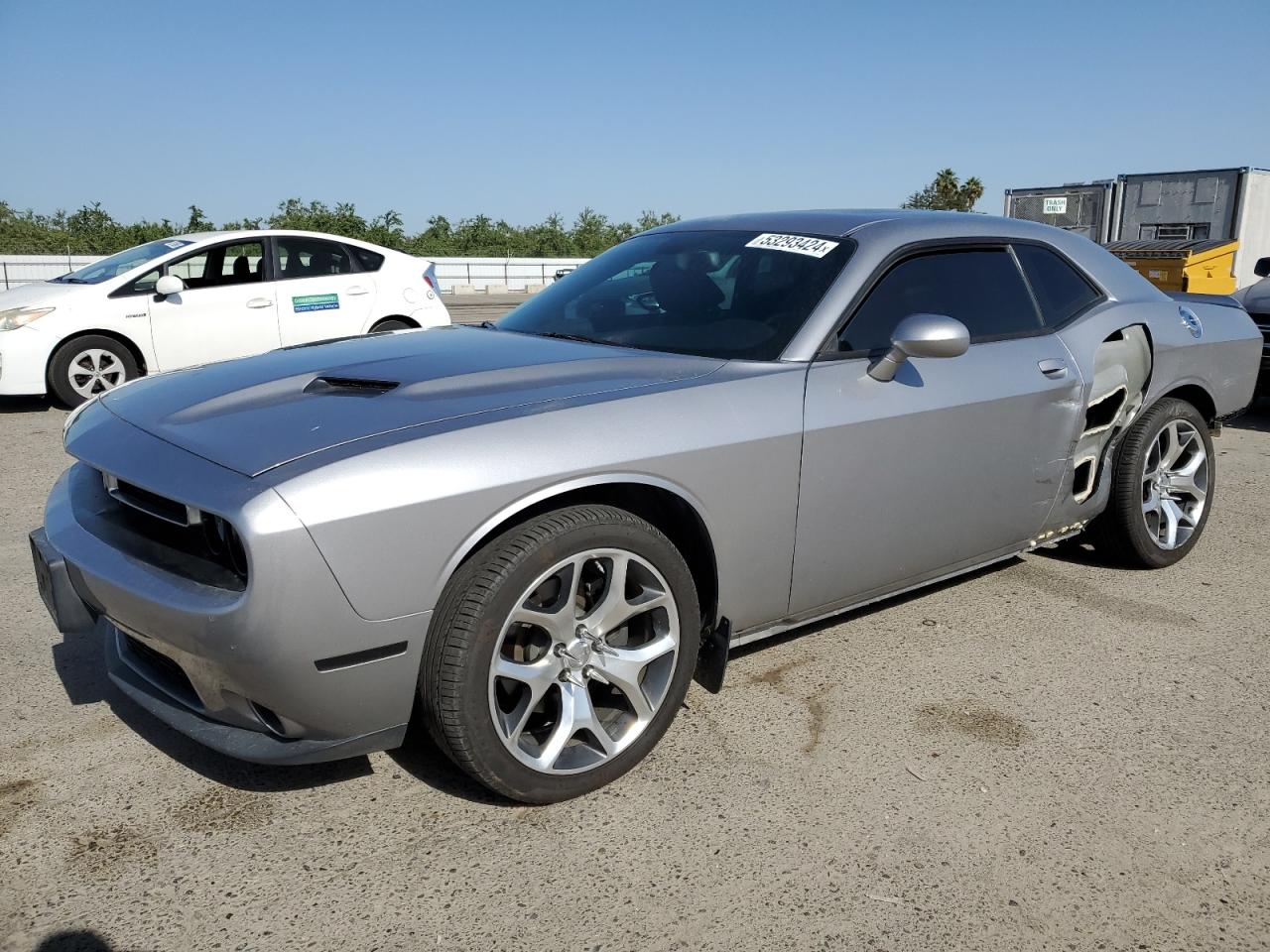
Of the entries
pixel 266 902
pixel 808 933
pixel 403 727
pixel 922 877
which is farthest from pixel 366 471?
pixel 922 877

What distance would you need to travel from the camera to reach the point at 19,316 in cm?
793

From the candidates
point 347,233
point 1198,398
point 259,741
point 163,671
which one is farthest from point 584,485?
point 347,233

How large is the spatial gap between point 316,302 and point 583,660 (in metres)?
7.05

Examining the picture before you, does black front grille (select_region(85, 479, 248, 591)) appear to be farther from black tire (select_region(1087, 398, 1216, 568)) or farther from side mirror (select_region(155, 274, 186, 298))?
side mirror (select_region(155, 274, 186, 298))

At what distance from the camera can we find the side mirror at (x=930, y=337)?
297 centimetres

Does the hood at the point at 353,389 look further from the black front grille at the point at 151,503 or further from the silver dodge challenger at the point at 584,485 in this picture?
the black front grille at the point at 151,503

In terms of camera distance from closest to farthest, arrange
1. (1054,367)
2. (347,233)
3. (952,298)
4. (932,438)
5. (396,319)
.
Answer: (932,438), (952,298), (1054,367), (396,319), (347,233)

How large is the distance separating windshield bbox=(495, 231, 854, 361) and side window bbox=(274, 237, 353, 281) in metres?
5.52

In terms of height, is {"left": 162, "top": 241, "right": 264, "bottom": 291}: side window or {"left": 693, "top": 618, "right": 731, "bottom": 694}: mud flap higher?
{"left": 162, "top": 241, "right": 264, "bottom": 291}: side window

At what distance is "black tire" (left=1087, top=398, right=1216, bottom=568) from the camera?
13.9ft

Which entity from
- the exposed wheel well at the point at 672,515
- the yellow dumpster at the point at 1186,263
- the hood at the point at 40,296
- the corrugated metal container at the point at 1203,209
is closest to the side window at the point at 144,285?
the hood at the point at 40,296

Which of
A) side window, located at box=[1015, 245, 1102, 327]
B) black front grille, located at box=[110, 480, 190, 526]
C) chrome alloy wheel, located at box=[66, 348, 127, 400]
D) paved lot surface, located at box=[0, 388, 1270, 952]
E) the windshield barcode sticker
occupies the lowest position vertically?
paved lot surface, located at box=[0, 388, 1270, 952]

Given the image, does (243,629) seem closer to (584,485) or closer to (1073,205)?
(584,485)

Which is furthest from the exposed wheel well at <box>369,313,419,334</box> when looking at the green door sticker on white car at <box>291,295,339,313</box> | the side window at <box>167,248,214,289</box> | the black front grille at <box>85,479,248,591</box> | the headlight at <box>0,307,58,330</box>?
the black front grille at <box>85,479,248,591</box>
